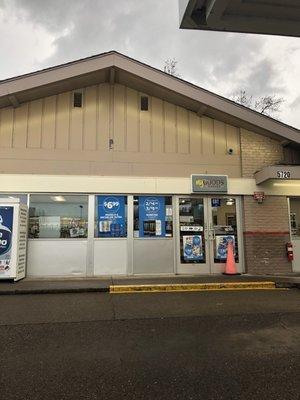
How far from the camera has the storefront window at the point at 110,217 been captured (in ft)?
36.9

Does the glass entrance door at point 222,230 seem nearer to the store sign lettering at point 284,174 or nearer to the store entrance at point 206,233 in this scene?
the store entrance at point 206,233

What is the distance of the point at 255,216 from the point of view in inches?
470

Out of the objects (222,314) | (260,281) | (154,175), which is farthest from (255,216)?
(222,314)

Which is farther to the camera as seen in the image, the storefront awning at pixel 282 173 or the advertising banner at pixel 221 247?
the advertising banner at pixel 221 247

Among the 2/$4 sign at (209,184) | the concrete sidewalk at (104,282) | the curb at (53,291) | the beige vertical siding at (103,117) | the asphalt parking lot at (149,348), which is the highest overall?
the beige vertical siding at (103,117)

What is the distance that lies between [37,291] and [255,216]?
22.9 feet

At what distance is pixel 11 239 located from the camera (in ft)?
32.3

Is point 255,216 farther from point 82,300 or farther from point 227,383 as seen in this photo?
point 227,383

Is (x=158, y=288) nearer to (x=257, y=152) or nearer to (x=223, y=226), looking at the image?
(x=223, y=226)

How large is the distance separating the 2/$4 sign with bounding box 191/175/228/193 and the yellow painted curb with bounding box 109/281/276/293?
125 inches

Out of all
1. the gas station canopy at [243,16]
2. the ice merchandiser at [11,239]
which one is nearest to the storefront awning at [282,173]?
the ice merchandiser at [11,239]

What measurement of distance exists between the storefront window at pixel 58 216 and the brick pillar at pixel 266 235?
5.13 meters

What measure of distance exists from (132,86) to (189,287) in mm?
6578

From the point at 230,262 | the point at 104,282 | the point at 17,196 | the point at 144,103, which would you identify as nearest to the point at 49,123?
the point at 17,196
